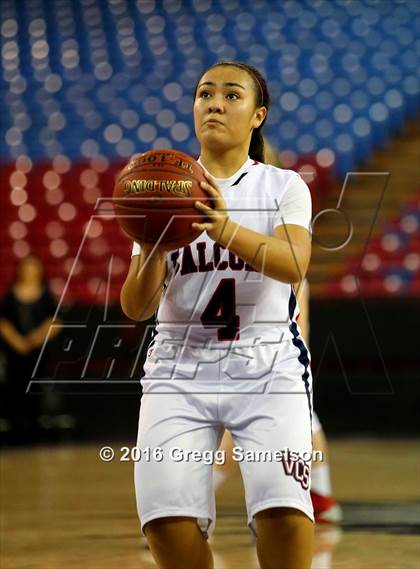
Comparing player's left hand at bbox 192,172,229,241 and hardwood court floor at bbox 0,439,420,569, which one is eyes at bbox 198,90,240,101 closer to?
player's left hand at bbox 192,172,229,241

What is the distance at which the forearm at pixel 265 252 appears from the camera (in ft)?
9.94

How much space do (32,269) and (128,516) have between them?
14.3 ft

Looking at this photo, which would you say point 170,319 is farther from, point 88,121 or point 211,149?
point 88,121

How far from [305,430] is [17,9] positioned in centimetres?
1474

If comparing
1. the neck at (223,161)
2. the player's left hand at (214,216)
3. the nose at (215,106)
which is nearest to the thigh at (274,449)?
the player's left hand at (214,216)

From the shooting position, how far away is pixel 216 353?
3.28 m

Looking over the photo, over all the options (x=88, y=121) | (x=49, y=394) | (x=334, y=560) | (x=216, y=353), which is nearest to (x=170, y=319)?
(x=216, y=353)

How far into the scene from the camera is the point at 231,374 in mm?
3236

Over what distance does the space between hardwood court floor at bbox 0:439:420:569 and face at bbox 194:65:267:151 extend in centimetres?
237

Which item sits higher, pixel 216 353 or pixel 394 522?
pixel 216 353

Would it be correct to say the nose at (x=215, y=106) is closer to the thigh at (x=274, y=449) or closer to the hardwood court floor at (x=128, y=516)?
the thigh at (x=274, y=449)

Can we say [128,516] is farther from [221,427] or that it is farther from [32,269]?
[32,269]

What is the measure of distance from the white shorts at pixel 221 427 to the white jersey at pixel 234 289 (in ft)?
0.17

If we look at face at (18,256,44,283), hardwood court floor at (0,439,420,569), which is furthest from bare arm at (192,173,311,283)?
face at (18,256,44,283)
